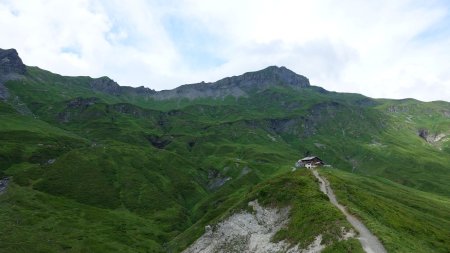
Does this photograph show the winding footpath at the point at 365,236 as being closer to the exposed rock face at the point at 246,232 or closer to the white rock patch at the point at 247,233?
the white rock patch at the point at 247,233

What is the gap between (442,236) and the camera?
104375mm

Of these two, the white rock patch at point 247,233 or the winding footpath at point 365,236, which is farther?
the white rock patch at point 247,233

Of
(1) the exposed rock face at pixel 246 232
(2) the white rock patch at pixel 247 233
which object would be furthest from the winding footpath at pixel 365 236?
(1) the exposed rock face at pixel 246 232

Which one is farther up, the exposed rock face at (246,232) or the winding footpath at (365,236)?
the winding footpath at (365,236)

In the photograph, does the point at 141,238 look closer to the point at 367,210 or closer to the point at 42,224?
the point at 42,224

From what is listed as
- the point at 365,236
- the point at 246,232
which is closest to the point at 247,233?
the point at 246,232

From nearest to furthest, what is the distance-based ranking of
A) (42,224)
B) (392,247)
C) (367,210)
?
(392,247), (367,210), (42,224)

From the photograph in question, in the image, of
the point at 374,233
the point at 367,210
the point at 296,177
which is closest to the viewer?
the point at 374,233

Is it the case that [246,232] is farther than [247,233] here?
Yes

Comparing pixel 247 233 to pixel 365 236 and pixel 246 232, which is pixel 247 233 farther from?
pixel 365 236

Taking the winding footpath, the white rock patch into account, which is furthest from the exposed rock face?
the winding footpath

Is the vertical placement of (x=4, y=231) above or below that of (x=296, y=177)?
below

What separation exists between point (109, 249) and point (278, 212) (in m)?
90.5

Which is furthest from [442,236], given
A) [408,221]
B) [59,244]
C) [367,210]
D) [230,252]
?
[59,244]
